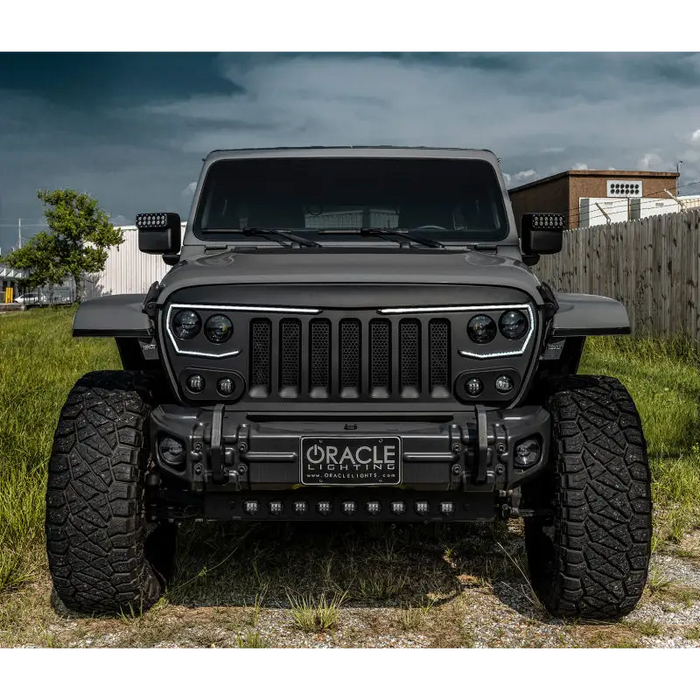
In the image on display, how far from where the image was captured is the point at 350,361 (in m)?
3.19

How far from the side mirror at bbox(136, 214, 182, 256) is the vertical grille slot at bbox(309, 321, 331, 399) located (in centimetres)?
146

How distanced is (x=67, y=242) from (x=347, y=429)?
3392 cm

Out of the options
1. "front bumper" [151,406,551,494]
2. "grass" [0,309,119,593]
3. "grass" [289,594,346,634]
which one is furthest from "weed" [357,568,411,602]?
"grass" [0,309,119,593]

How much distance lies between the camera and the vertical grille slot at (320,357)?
3186mm

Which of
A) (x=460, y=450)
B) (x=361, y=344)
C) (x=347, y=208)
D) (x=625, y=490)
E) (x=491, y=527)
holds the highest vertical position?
(x=347, y=208)

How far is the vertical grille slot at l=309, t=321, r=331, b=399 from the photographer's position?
3.19 metres

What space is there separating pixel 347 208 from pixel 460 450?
1.96 meters

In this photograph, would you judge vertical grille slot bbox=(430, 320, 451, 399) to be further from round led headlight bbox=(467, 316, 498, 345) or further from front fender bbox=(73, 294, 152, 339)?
front fender bbox=(73, 294, 152, 339)

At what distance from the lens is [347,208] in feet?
14.9

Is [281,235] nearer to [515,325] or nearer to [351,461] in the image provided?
[515,325]

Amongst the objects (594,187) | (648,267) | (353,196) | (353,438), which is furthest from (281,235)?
(594,187)
